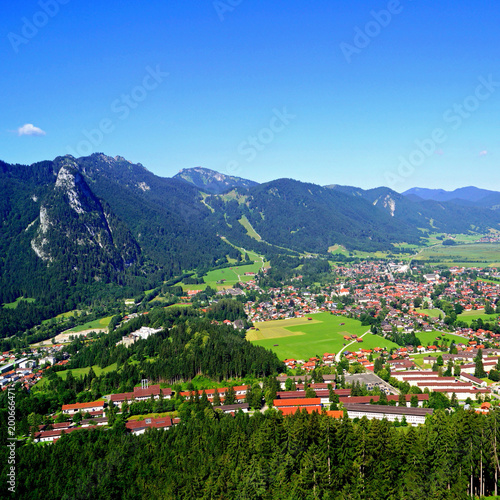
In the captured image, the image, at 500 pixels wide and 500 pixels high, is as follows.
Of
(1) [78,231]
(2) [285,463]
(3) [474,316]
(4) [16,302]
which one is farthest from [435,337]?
(1) [78,231]

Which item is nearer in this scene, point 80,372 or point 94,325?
point 80,372

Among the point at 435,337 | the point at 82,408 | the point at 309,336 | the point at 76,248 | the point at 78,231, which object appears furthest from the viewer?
→ the point at 78,231

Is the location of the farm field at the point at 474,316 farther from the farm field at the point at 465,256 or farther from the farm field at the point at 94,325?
the farm field at the point at 465,256

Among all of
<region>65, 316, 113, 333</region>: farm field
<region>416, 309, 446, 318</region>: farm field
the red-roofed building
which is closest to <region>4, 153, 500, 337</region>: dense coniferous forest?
<region>65, 316, 113, 333</region>: farm field

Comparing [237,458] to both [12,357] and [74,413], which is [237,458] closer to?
[74,413]

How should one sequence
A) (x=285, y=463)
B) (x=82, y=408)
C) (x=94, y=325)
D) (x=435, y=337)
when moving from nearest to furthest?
(x=285, y=463) → (x=82, y=408) → (x=435, y=337) → (x=94, y=325)

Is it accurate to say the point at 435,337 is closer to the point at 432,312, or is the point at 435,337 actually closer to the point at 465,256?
the point at 432,312

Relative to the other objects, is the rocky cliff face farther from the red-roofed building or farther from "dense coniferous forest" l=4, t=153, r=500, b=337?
the red-roofed building

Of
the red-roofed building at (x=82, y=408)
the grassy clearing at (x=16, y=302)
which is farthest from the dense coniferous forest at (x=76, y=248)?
A: the red-roofed building at (x=82, y=408)
